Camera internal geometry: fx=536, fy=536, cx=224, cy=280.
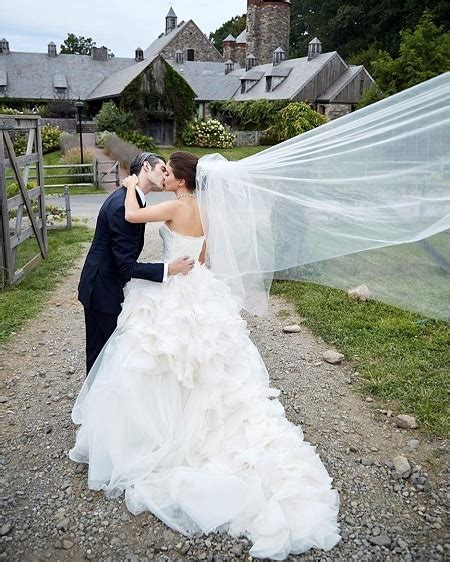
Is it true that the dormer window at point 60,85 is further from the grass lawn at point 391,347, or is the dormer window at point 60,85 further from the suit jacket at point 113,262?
the suit jacket at point 113,262

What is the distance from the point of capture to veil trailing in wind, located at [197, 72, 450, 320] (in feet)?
11.1

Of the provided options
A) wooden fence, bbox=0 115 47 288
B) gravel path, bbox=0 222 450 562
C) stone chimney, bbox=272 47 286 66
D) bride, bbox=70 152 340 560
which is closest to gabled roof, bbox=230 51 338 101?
stone chimney, bbox=272 47 286 66

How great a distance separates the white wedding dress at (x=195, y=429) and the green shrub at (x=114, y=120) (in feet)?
109

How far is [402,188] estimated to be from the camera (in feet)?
11.6

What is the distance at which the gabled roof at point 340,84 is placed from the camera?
38.2 m

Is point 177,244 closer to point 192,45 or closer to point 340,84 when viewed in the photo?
point 340,84

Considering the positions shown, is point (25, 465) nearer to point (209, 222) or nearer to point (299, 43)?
point (209, 222)

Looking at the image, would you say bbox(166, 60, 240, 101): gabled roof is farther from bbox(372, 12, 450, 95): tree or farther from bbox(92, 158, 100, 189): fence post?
bbox(372, 12, 450, 95): tree

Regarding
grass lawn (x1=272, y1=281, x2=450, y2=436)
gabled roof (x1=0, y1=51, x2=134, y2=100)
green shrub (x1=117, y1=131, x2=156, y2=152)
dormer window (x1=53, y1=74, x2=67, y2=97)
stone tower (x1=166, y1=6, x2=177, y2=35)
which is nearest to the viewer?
grass lawn (x1=272, y1=281, x2=450, y2=436)

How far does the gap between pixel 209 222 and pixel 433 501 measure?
2332mm

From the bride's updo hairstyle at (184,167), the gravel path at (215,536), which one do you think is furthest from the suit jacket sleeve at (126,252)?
the gravel path at (215,536)

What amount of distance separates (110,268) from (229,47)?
5333 cm

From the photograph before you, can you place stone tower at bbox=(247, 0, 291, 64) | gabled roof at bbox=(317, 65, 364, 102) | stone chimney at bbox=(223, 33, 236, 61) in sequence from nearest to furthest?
gabled roof at bbox=(317, 65, 364, 102) < stone tower at bbox=(247, 0, 291, 64) < stone chimney at bbox=(223, 33, 236, 61)

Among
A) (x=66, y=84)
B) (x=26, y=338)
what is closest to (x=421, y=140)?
(x=26, y=338)
